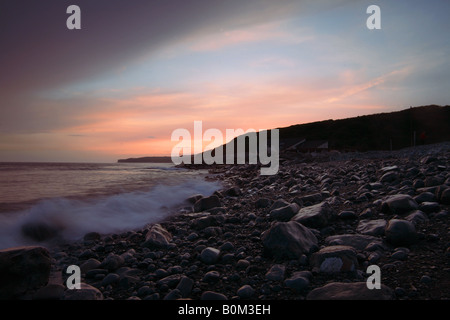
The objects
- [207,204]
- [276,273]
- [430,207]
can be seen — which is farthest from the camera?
[207,204]

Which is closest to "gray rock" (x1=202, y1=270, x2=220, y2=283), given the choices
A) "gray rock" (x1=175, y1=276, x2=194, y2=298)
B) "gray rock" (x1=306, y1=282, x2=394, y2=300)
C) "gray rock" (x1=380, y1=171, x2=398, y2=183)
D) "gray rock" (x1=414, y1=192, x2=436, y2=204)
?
"gray rock" (x1=175, y1=276, x2=194, y2=298)

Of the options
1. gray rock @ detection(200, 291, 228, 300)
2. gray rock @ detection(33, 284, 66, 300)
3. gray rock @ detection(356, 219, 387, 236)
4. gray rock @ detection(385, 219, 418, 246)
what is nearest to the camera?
gray rock @ detection(200, 291, 228, 300)

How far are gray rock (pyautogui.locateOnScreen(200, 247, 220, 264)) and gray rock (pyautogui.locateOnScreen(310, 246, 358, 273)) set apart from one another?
1.20m

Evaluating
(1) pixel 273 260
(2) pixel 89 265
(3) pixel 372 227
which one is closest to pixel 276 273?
(1) pixel 273 260

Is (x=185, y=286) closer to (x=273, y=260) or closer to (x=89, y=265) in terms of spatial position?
(x=273, y=260)

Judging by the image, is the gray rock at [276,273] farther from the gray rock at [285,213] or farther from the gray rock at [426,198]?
the gray rock at [426,198]

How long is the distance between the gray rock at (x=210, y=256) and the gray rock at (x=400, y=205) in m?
2.95

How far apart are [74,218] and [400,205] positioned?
22.2 feet

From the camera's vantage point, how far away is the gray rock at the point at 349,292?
7.22 feet

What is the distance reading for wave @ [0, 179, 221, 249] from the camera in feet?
17.0

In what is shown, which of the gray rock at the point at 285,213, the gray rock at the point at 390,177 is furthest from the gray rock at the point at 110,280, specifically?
the gray rock at the point at 390,177

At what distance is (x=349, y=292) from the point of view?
7.47 ft

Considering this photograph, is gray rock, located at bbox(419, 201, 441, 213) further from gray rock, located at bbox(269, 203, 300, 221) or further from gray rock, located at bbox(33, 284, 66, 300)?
gray rock, located at bbox(33, 284, 66, 300)
